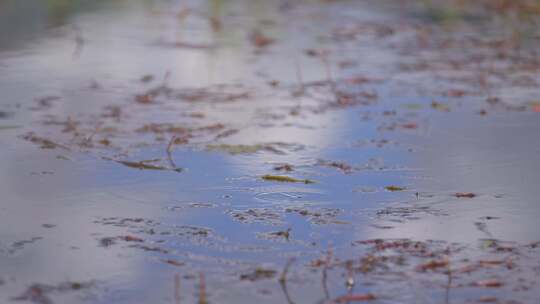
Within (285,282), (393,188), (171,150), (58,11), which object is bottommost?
(285,282)

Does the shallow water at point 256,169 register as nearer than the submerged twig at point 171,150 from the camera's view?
Yes

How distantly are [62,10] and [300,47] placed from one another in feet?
10.3

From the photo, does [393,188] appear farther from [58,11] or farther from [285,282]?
[58,11]

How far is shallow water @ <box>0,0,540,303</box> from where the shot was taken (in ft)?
10.2

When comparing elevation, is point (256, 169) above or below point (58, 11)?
below

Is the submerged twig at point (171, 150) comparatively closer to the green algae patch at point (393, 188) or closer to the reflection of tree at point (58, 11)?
the green algae patch at point (393, 188)

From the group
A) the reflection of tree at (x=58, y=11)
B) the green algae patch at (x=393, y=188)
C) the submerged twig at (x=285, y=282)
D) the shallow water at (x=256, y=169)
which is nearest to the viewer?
the submerged twig at (x=285, y=282)

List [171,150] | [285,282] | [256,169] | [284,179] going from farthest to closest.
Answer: [171,150], [256,169], [284,179], [285,282]

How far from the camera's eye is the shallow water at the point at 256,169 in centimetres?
312

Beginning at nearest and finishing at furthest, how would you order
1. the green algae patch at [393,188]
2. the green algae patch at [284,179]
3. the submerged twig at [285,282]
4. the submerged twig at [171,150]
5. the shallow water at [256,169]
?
the submerged twig at [285,282]
the shallow water at [256,169]
the green algae patch at [393,188]
the green algae patch at [284,179]
the submerged twig at [171,150]

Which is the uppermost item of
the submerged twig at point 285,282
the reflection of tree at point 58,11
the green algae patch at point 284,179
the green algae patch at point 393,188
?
the reflection of tree at point 58,11

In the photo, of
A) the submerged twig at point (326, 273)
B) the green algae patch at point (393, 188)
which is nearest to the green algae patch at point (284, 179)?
the green algae patch at point (393, 188)

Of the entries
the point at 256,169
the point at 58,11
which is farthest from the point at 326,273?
the point at 58,11

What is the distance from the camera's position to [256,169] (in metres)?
4.43
